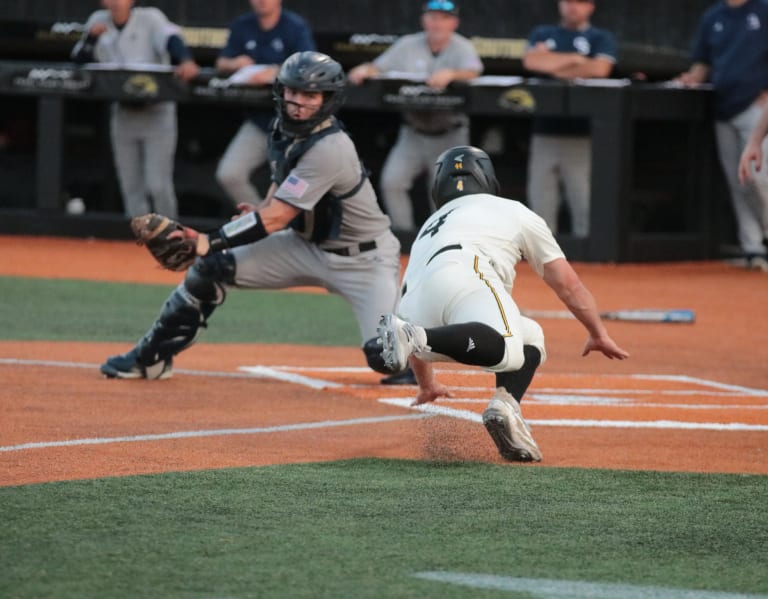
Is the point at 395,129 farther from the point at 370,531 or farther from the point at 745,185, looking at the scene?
the point at 370,531

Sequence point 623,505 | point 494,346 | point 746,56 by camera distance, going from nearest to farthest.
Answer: point 623,505, point 494,346, point 746,56

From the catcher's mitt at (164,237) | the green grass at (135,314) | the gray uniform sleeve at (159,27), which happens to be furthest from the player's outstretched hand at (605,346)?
the gray uniform sleeve at (159,27)

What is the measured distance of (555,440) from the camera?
6.83 metres

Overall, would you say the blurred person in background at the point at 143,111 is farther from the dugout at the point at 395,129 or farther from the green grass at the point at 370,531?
the green grass at the point at 370,531

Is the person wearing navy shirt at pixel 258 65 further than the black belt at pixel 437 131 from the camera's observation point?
No

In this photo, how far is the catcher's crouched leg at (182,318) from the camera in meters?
8.08

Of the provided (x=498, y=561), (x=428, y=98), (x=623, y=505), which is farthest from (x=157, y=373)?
(x=428, y=98)

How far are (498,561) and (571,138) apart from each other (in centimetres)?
1022

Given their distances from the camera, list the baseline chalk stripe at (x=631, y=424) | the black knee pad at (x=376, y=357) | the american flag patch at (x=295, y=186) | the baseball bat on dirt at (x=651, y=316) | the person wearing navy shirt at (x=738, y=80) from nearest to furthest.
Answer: the black knee pad at (x=376, y=357) → the baseline chalk stripe at (x=631, y=424) → the american flag patch at (x=295, y=186) → the baseball bat on dirt at (x=651, y=316) → the person wearing navy shirt at (x=738, y=80)

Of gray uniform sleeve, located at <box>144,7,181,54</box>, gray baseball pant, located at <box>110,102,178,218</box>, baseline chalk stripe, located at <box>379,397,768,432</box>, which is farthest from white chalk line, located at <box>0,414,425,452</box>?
gray uniform sleeve, located at <box>144,7,181,54</box>

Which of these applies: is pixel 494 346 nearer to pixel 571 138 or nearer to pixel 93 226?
pixel 571 138

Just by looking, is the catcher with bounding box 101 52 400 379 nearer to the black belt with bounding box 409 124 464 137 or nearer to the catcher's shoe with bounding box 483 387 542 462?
the catcher's shoe with bounding box 483 387 542 462

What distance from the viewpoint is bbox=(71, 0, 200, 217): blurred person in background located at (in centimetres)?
1488

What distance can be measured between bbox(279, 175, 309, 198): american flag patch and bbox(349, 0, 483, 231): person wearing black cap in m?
6.56
